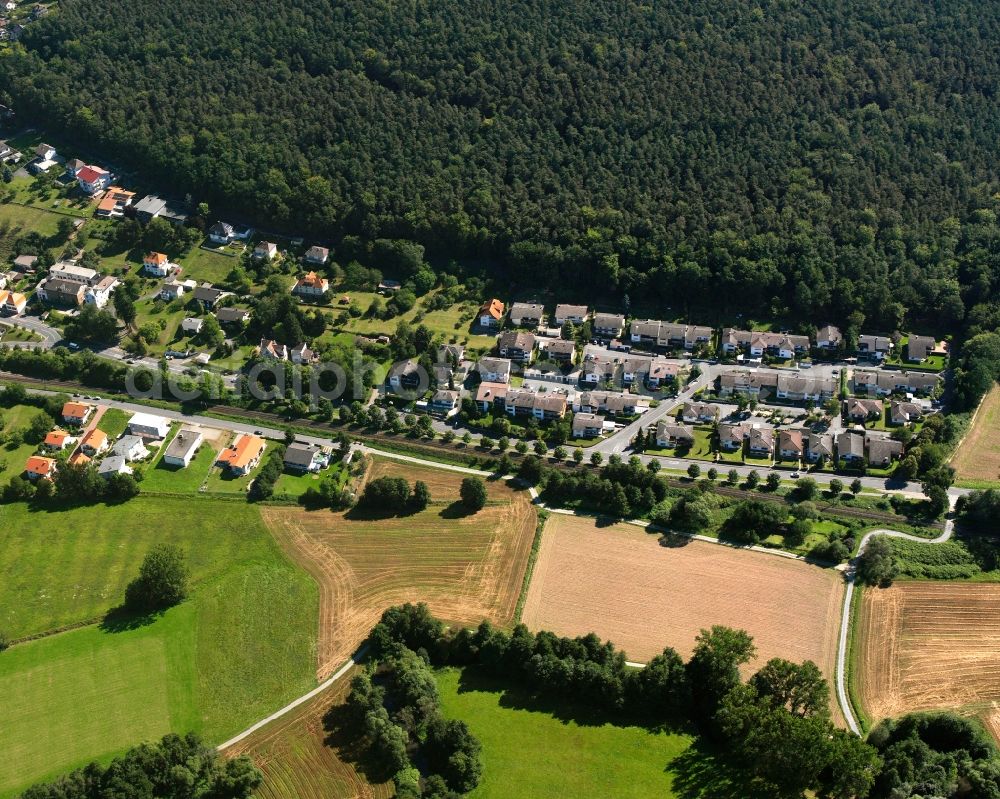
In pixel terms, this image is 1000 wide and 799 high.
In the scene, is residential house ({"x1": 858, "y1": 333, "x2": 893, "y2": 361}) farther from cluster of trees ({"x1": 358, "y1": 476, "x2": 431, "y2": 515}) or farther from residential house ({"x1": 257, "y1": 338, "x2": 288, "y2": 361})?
residential house ({"x1": 257, "y1": 338, "x2": 288, "y2": 361})

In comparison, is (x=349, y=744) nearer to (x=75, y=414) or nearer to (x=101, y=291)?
(x=75, y=414)

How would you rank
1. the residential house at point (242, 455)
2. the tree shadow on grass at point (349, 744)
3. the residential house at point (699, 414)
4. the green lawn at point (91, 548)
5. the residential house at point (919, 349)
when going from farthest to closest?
the residential house at point (919, 349), the residential house at point (699, 414), the residential house at point (242, 455), the green lawn at point (91, 548), the tree shadow on grass at point (349, 744)

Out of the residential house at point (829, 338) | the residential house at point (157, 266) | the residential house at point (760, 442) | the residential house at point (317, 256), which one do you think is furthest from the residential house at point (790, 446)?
the residential house at point (157, 266)

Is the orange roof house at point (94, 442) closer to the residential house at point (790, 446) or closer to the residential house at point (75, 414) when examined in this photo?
the residential house at point (75, 414)

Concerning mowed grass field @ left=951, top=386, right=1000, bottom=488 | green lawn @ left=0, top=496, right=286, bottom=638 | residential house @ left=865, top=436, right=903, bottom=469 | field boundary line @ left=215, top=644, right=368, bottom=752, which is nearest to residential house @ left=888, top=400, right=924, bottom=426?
residential house @ left=865, top=436, right=903, bottom=469

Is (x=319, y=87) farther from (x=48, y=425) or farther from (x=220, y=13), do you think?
(x=48, y=425)

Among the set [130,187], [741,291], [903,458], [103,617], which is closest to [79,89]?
[130,187]
